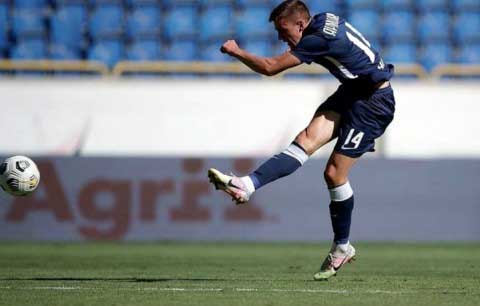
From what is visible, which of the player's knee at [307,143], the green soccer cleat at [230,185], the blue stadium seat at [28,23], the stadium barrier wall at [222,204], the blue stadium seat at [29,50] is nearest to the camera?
the green soccer cleat at [230,185]

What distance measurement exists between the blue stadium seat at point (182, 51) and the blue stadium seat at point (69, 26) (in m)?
1.54

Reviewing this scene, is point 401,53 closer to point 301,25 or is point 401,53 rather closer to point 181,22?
point 181,22

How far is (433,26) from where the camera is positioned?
19.5 metres

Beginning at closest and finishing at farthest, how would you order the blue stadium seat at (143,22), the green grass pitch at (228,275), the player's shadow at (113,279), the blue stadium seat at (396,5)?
the green grass pitch at (228,275)
the player's shadow at (113,279)
the blue stadium seat at (143,22)
the blue stadium seat at (396,5)

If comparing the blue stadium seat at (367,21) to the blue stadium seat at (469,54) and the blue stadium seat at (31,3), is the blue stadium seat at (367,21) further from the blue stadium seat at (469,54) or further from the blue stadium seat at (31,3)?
the blue stadium seat at (31,3)

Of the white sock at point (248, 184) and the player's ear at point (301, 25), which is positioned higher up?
the player's ear at point (301, 25)

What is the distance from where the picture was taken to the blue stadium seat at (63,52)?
18422 millimetres

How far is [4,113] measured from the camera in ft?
54.5

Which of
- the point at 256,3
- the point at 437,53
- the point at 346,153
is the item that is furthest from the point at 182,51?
the point at 346,153

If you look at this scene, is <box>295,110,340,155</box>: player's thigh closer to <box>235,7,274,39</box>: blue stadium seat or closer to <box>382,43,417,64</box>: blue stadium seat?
<box>235,7,274,39</box>: blue stadium seat

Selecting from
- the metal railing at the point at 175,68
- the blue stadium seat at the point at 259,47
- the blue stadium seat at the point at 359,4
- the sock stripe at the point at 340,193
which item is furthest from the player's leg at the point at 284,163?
the blue stadium seat at the point at 359,4

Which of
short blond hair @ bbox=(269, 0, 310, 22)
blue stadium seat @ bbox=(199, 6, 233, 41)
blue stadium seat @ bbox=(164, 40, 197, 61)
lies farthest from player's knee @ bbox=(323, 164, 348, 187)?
blue stadium seat @ bbox=(199, 6, 233, 41)

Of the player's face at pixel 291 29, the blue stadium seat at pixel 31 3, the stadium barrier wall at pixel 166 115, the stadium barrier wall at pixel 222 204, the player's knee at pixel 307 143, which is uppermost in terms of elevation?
the player's face at pixel 291 29

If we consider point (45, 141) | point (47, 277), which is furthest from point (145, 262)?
point (45, 141)
